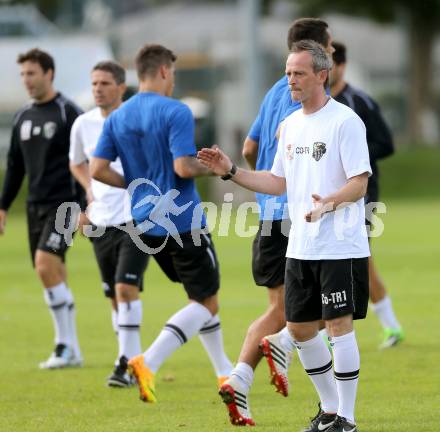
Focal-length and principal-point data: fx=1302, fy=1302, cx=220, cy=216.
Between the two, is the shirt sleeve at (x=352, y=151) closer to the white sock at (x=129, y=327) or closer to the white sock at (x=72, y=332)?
the white sock at (x=129, y=327)

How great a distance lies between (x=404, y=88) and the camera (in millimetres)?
55156

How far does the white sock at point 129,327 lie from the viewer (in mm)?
10008

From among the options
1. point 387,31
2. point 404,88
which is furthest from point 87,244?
point 387,31

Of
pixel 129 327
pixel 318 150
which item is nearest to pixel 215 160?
pixel 318 150

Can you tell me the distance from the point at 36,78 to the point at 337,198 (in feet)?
15.4

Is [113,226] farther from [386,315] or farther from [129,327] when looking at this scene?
[386,315]

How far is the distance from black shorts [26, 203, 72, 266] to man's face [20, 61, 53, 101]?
0.98 meters

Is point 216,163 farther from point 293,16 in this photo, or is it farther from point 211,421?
point 293,16

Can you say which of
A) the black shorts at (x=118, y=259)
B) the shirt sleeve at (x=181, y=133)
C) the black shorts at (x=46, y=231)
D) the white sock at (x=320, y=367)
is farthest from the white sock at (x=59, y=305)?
the white sock at (x=320, y=367)

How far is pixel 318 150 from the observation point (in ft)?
23.9

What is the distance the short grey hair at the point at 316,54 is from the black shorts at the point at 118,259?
2.92 meters

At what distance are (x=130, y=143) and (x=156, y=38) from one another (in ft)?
161

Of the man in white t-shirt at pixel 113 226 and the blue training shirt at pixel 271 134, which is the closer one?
the blue training shirt at pixel 271 134

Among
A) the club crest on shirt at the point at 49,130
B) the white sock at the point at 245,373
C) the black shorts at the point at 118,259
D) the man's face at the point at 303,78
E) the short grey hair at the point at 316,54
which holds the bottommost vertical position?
the white sock at the point at 245,373
